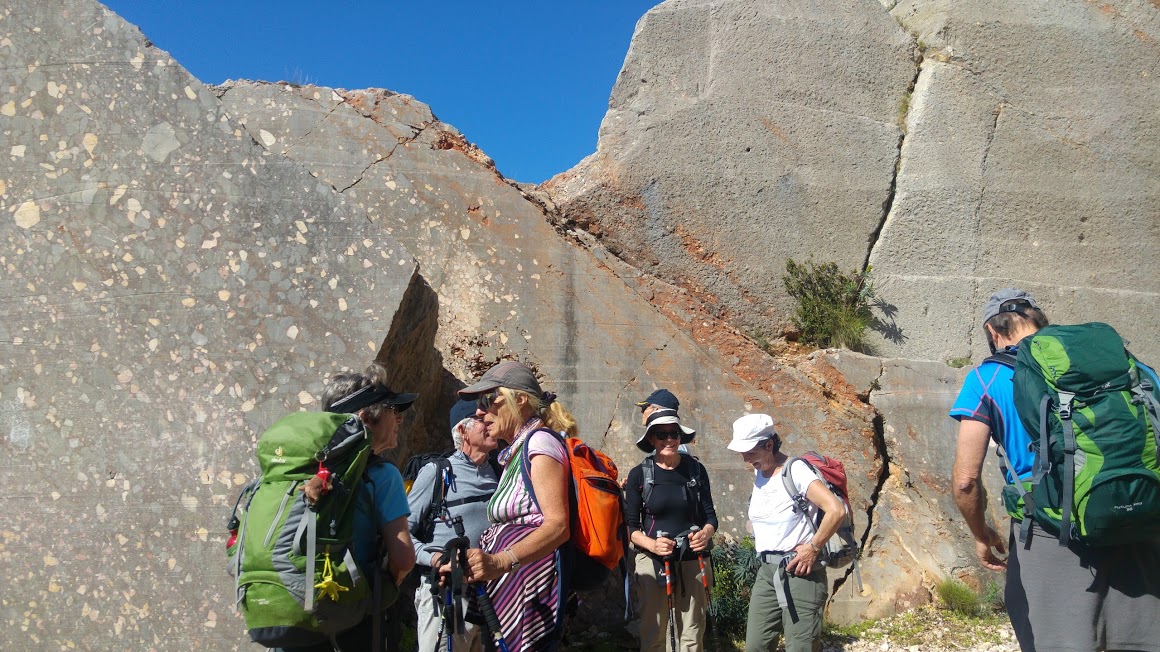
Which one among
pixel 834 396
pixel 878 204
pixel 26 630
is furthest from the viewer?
pixel 878 204

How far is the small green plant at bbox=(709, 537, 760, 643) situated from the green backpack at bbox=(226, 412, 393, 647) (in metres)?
3.26

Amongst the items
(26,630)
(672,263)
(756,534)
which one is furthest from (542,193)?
(26,630)

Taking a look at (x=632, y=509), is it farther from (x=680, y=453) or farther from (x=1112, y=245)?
(x=1112, y=245)

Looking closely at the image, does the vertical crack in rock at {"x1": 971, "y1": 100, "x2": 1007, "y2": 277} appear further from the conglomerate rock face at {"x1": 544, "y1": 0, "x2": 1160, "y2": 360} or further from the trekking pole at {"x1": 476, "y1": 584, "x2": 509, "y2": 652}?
the trekking pole at {"x1": 476, "y1": 584, "x2": 509, "y2": 652}

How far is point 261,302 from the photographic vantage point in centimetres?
383

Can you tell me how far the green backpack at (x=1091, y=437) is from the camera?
234 centimetres

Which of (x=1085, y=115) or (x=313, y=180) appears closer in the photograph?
(x=313, y=180)

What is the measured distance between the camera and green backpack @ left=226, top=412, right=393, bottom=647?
222 cm

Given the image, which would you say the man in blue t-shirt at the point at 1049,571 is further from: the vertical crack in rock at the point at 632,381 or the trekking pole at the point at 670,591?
the vertical crack in rock at the point at 632,381

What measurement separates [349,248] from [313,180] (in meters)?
0.38

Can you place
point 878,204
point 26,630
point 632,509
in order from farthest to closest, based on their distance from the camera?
point 878,204 → point 632,509 → point 26,630

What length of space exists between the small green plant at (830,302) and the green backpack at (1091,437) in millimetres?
4345

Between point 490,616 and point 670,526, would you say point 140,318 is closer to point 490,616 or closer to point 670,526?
point 490,616

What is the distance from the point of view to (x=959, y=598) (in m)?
5.60
